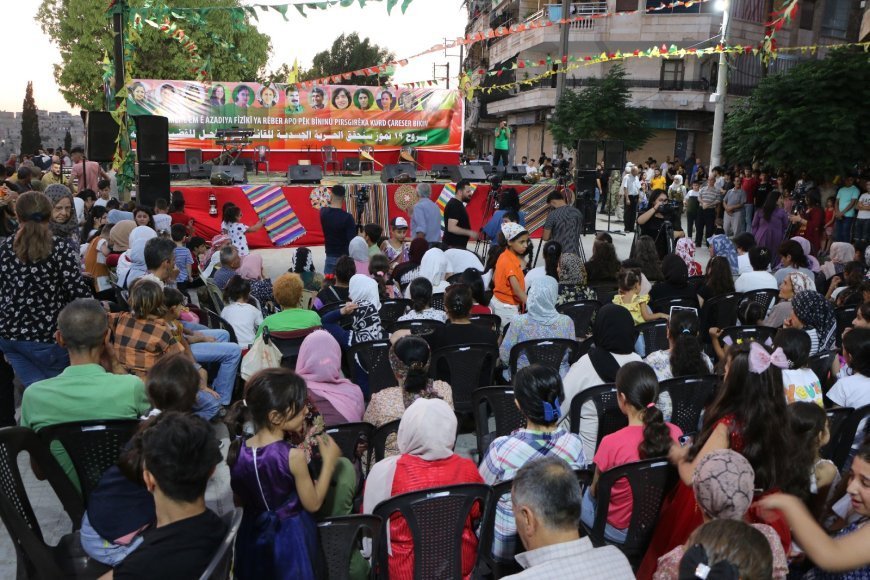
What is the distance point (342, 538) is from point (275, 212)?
10840 millimetres

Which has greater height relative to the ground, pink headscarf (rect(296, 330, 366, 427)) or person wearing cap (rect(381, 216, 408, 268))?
A: person wearing cap (rect(381, 216, 408, 268))

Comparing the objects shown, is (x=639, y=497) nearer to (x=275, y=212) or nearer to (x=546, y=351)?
(x=546, y=351)

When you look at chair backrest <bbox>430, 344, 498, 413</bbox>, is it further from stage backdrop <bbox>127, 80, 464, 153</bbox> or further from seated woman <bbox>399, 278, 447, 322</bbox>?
stage backdrop <bbox>127, 80, 464, 153</bbox>

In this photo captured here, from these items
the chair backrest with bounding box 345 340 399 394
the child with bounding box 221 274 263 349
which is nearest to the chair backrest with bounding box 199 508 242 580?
the chair backrest with bounding box 345 340 399 394

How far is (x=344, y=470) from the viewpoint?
9.59 feet

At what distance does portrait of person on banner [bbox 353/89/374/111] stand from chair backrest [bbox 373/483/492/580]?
18700mm

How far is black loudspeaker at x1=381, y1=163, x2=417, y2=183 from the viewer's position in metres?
14.5

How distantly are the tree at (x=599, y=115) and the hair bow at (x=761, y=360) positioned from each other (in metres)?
18.5

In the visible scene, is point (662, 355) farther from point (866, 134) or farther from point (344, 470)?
point (866, 134)

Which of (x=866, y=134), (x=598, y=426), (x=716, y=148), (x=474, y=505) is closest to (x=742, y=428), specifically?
(x=598, y=426)

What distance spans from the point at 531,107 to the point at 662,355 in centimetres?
3508

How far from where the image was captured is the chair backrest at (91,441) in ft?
9.66

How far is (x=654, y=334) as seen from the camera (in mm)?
5199

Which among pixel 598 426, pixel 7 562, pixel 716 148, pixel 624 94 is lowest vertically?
pixel 7 562
